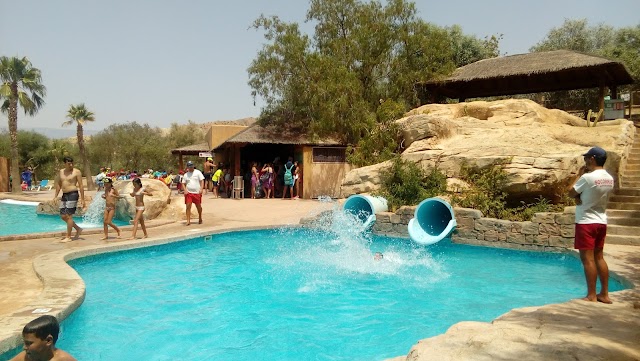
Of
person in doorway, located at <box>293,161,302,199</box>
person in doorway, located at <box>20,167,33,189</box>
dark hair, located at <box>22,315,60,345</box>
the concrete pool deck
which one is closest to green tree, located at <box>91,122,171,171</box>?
person in doorway, located at <box>20,167,33,189</box>

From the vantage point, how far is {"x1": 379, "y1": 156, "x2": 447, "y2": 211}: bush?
10.8m

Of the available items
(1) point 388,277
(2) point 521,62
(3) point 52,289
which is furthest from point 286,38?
(3) point 52,289

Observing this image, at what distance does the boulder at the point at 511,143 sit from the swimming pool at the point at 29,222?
7501 mm

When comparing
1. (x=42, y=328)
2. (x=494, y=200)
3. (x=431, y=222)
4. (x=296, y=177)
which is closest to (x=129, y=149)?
(x=296, y=177)

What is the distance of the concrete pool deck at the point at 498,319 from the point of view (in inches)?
126

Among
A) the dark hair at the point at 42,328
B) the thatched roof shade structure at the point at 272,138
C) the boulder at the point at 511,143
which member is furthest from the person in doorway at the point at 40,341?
the thatched roof shade structure at the point at 272,138

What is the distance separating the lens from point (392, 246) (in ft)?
32.1

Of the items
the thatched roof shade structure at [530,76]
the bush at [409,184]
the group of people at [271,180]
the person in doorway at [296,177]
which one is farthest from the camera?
the person in doorway at [296,177]

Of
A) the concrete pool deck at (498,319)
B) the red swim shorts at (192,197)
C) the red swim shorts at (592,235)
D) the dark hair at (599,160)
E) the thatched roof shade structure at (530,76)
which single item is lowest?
the concrete pool deck at (498,319)

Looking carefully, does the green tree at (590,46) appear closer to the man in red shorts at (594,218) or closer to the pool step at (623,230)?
the pool step at (623,230)

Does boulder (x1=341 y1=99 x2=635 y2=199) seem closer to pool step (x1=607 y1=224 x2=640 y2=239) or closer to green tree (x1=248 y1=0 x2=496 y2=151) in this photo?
pool step (x1=607 y1=224 x2=640 y2=239)

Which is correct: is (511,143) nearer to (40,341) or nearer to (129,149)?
(40,341)

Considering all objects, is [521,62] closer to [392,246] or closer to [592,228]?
[392,246]

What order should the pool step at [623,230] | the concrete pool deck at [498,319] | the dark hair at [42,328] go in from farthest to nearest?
the pool step at [623,230] < the concrete pool deck at [498,319] < the dark hair at [42,328]
